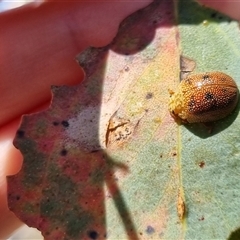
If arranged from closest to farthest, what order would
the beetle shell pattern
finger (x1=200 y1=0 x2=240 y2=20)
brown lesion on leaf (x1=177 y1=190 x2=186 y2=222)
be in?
brown lesion on leaf (x1=177 y1=190 x2=186 y2=222) → the beetle shell pattern → finger (x1=200 y1=0 x2=240 y2=20)

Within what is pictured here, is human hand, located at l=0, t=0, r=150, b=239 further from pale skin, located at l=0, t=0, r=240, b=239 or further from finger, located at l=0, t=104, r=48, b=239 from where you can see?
finger, located at l=0, t=104, r=48, b=239

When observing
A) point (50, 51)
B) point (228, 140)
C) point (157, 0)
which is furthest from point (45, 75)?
point (228, 140)

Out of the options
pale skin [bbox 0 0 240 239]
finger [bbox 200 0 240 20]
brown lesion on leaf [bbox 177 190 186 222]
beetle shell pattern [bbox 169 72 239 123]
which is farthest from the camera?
pale skin [bbox 0 0 240 239]

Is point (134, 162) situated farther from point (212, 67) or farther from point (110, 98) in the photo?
point (212, 67)

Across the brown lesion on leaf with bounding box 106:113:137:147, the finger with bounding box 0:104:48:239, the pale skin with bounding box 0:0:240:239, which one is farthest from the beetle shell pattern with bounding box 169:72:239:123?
the finger with bounding box 0:104:48:239

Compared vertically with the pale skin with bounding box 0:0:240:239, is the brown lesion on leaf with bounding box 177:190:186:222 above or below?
below

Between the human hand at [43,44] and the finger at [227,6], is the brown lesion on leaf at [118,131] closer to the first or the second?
the human hand at [43,44]

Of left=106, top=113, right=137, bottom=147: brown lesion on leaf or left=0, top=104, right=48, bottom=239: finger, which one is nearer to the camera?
left=106, top=113, right=137, bottom=147: brown lesion on leaf

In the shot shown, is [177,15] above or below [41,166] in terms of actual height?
above
